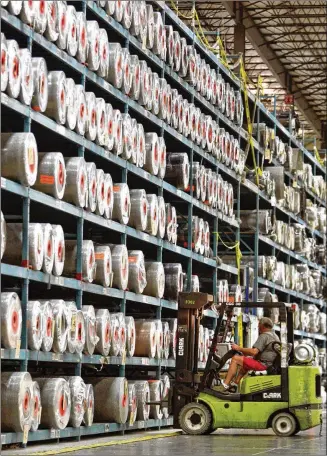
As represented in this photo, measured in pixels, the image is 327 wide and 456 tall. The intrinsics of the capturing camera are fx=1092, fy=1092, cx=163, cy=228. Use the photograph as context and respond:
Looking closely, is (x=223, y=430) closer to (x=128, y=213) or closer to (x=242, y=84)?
(x=128, y=213)

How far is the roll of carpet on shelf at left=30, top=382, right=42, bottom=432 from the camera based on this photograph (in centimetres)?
1002

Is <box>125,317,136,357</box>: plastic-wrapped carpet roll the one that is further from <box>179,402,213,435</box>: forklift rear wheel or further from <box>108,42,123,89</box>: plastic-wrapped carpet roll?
<box>108,42,123,89</box>: plastic-wrapped carpet roll

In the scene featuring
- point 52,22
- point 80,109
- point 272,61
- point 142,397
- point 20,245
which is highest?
point 272,61

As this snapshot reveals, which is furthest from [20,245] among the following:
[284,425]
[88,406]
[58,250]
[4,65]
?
[284,425]

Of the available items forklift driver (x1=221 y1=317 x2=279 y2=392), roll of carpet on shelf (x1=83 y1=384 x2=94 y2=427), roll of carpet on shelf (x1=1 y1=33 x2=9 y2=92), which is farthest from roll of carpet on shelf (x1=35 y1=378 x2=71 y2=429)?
forklift driver (x1=221 y1=317 x2=279 y2=392)

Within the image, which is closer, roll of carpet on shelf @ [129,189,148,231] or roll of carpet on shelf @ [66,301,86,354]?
roll of carpet on shelf @ [66,301,86,354]

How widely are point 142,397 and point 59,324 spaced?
305 cm

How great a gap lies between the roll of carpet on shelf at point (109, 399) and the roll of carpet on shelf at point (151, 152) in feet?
9.65

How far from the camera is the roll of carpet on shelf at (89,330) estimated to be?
1162 cm

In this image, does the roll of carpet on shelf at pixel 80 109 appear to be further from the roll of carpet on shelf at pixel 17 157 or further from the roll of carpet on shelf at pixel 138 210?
the roll of carpet on shelf at pixel 138 210

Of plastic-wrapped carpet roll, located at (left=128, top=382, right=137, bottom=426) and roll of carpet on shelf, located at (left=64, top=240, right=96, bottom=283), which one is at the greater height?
roll of carpet on shelf, located at (left=64, top=240, right=96, bottom=283)

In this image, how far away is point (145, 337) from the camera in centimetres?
1361

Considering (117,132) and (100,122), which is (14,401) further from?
(117,132)

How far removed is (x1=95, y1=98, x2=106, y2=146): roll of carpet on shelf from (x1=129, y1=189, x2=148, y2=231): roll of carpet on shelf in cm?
133
